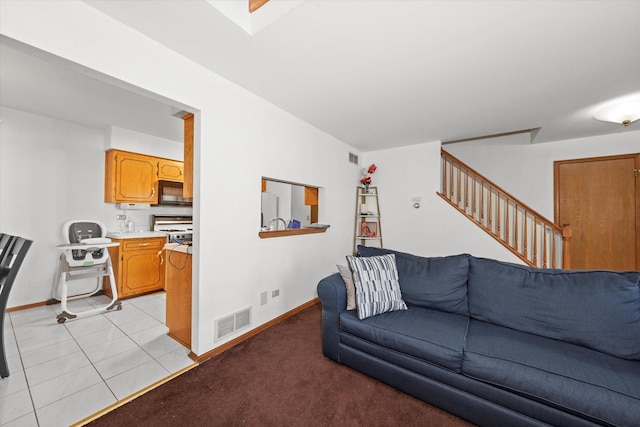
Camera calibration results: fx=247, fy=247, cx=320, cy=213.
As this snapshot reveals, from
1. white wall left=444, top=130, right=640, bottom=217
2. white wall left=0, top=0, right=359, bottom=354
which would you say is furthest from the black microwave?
white wall left=444, top=130, right=640, bottom=217

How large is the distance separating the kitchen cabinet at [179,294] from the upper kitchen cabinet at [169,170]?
215cm

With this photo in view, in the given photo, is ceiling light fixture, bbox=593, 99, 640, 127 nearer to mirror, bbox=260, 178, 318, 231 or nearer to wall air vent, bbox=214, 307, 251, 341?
mirror, bbox=260, 178, 318, 231

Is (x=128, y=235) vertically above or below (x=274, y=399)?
above

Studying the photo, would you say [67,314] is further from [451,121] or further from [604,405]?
[451,121]

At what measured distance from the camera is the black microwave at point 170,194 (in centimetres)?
412

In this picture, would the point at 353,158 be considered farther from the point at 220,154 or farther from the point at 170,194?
the point at 170,194

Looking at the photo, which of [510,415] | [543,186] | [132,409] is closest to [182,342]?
[132,409]

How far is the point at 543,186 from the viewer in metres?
4.01

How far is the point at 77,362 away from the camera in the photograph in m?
2.02

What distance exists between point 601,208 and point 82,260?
7069mm

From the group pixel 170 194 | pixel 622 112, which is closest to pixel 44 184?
pixel 170 194

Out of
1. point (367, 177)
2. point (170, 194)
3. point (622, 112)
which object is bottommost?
point (170, 194)

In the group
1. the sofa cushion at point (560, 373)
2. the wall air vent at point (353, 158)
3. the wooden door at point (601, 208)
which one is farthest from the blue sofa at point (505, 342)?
the wooden door at point (601, 208)

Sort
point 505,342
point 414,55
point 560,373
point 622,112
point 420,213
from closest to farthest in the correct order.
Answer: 1. point 560,373
2. point 505,342
3. point 414,55
4. point 622,112
5. point 420,213
